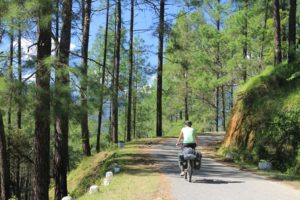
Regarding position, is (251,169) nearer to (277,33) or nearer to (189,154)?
(189,154)

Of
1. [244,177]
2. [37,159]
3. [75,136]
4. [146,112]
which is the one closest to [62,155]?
[37,159]

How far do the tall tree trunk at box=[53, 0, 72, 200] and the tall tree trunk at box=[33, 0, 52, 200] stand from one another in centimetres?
30

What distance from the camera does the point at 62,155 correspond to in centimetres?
1639

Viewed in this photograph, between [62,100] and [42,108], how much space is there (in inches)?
24.6

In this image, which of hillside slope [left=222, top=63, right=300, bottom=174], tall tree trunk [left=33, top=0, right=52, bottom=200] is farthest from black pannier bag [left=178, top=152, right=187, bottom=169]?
hillside slope [left=222, top=63, right=300, bottom=174]

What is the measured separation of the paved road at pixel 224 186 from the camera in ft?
35.6

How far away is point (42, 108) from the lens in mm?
12219

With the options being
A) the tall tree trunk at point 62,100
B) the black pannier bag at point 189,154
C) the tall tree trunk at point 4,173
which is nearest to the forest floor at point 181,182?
the black pannier bag at point 189,154

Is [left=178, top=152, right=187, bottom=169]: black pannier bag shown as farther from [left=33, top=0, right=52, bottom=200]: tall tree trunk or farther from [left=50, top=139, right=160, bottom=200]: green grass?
[left=33, top=0, right=52, bottom=200]: tall tree trunk

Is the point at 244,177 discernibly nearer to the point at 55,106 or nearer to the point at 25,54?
the point at 55,106

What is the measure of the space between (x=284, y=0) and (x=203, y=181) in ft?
77.4

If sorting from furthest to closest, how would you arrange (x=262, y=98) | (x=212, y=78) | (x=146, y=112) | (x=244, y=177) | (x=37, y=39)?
1. (x=146, y=112)
2. (x=212, y=78)
3. (x=262, y=98)
4. (x=244, y=177)
5. (x=37, y=39)

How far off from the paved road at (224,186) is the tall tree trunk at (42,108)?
3.58 m

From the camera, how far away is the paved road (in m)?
10.9
